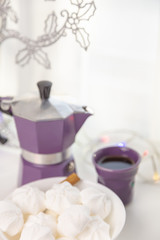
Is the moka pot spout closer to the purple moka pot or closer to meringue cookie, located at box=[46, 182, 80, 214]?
the purple moka pot

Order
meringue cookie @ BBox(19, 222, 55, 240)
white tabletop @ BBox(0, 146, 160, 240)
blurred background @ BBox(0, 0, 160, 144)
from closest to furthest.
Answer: meringue cookie @ BBox(19, 222, 55, 240)
white tabletop @ BBox(0, 146, 160, 240)
blurred background @ BBox(0, 0, 160, 144)

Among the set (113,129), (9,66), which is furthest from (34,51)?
(113,129)

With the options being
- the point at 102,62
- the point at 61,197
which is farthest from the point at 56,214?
the point at 102,62

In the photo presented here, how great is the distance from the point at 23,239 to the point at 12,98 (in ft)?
1.14

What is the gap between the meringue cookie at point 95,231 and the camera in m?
0.58

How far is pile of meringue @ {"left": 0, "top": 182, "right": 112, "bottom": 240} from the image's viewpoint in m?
0.57

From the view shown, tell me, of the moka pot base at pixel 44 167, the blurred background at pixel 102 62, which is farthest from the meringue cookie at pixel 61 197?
the blurred background at pixel 102 62

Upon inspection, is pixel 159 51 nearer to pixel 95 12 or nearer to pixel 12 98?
pixel 95 12

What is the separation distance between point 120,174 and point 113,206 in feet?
0.29

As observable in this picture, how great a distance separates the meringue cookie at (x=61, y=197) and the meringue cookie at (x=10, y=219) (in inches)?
2.5

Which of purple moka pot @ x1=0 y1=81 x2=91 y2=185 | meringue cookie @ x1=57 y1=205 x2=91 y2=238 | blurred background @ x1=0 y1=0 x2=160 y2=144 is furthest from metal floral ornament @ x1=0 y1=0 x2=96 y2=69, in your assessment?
meringue cookie @ x1=57 y1=205 x2=91 y2=238

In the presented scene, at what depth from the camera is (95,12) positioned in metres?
0.79

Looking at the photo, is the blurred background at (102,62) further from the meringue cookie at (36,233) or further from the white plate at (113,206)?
the meringue cookie at (36,233)

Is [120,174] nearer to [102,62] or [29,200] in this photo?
[29,200]
